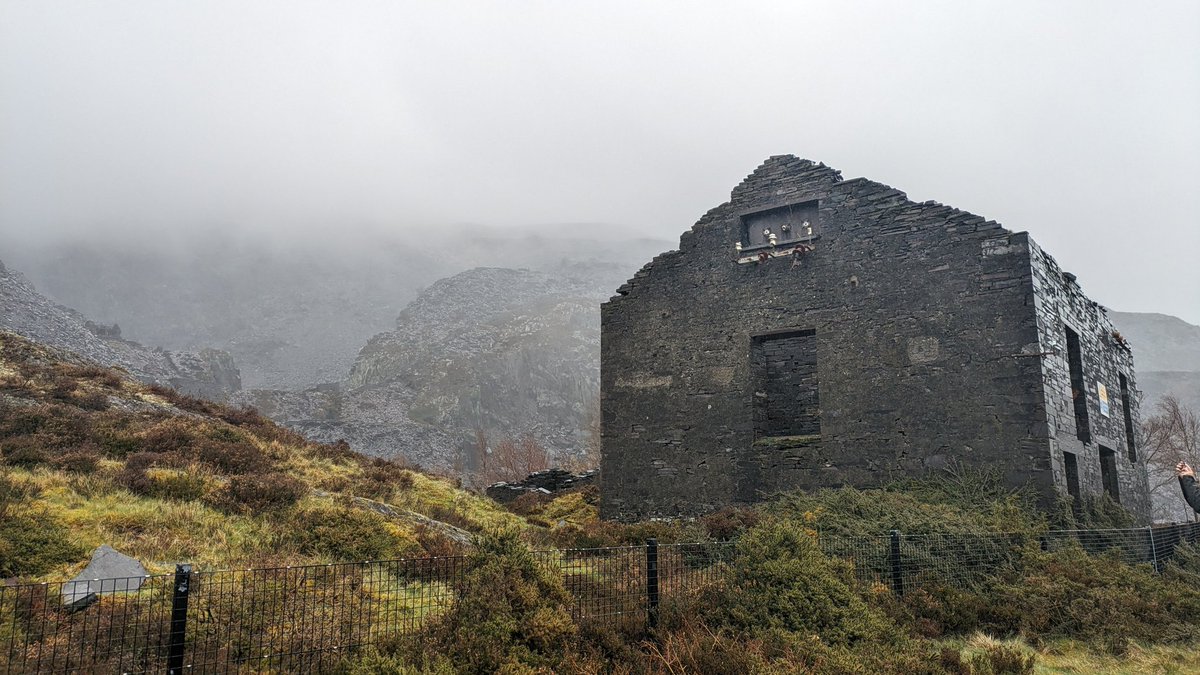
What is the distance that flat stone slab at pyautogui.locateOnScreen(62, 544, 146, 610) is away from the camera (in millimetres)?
7324

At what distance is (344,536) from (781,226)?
41.3 feet

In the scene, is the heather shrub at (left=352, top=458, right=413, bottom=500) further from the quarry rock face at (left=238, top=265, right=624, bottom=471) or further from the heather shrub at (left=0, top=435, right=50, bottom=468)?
the quarry rock face at (left=238, top=265, right=624, bottom=471)

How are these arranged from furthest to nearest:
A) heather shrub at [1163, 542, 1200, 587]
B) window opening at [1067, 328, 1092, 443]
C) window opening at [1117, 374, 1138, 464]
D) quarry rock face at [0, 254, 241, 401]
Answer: quarry rock face at [0, 254, 241, 401] < window opening at [1117, 374, 1138, 464] < window opening at [1067, 328, 1092, 443] < heather shrub at [1163, 542, 1200, 587]

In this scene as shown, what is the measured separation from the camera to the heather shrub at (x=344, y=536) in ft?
35.4

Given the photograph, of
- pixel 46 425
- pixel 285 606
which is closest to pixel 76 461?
pixel 46 425

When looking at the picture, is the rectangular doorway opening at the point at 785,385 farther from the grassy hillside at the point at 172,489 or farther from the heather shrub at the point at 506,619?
the heather shrub at the point at 506,619

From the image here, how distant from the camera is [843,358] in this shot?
16.4 m

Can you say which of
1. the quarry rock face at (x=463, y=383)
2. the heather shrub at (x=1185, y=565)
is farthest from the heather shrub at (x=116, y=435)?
the quarry rock face at (x=463, y=383)

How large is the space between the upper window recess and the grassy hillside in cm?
952

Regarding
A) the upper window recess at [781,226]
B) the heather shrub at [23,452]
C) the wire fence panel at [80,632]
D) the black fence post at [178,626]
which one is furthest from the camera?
the upper window recess at [781,226]

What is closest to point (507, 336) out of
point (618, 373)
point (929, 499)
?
point (618, 373)

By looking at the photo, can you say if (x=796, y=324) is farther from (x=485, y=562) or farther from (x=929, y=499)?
(x=485, y=562)

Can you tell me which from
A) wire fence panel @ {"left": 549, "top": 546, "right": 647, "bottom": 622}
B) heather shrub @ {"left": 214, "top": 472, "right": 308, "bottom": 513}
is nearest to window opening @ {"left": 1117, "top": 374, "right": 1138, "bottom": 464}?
wire fence panel @ {"left": 549, "top": 546, "right": 647, "bottom": 622}

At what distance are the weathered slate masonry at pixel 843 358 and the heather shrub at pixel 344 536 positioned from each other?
8041mm
